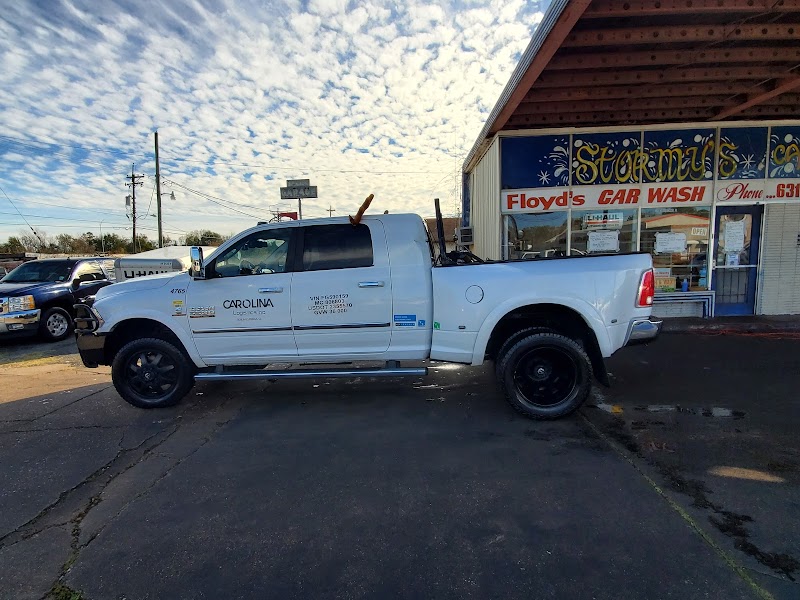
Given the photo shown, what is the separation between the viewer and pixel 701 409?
471 centimetres

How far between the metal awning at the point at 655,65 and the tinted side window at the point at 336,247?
3366 millimetres

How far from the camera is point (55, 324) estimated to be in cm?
964

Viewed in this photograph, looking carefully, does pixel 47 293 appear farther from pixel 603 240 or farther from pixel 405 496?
pixel 603 240

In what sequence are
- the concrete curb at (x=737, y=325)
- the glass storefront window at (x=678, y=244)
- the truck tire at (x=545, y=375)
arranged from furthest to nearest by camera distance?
the glass storefront window at (x=678, y=244) → the concrete curb at (x=737, y=325) → the truck tire at (x=545, y=375)

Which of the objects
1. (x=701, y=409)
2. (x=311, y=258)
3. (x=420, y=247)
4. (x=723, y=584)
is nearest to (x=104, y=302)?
(x=311, y=258)

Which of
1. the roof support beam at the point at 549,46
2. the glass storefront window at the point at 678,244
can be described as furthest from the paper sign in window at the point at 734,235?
the roof support beam at the point at 549,46

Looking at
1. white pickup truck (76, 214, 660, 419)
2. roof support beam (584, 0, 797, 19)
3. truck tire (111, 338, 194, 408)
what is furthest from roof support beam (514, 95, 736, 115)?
truck tire (111, 338, 194, 408)

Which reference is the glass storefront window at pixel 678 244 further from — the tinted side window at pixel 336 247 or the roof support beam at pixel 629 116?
the tinted side window at pixel 336 247

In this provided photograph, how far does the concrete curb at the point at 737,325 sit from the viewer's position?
27.7 ft

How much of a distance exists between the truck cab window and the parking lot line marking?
3692 mm

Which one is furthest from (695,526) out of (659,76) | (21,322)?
(21,322)

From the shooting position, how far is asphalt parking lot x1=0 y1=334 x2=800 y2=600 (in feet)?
7.89

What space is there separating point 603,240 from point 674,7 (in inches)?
200

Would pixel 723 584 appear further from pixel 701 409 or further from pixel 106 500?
pixel 106 500
